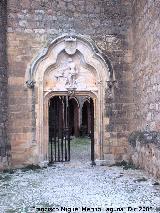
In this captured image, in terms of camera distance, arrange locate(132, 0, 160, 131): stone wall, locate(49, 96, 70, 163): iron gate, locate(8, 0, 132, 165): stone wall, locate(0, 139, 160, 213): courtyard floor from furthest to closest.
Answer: locate(49, 96, 70, 163): iron gate → locate(8, 0, 132, 165): stone wall → locate(132, 0, 160, 131): stone wall → locate(0, 139, 160, 213): courtyard floor

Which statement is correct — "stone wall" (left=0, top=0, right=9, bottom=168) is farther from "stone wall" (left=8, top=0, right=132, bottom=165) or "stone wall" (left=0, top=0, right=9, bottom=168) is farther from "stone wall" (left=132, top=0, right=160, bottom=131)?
"stone wall" (left=132, top=0, right=160, bottom=131)

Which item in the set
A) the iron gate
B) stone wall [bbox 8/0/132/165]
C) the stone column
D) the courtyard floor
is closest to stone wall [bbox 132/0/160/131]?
stone wall [bbox 8/0/132/165]

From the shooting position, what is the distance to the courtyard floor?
5.10 m

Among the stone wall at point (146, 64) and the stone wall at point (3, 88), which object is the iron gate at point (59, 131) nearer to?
the stone wall at point (3, 88)

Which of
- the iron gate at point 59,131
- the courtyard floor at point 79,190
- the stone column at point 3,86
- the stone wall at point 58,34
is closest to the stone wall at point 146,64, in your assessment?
the stone wall at point 58,34

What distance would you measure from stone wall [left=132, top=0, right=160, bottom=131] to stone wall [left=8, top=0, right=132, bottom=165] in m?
0.32

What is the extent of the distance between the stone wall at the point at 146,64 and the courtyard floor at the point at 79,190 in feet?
4.15

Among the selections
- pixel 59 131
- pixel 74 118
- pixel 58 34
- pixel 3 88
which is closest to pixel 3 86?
pixel 3 88

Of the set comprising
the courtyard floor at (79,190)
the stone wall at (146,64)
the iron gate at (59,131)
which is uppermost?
the stone wall at (146,64)

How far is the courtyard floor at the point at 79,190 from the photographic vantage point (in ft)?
16.7

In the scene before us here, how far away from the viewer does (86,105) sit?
2095 centimetres

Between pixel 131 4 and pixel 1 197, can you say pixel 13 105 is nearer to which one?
pixel 1 197

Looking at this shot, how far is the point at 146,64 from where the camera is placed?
25.3 feet

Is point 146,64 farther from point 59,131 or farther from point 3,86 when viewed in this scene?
point 59,131
